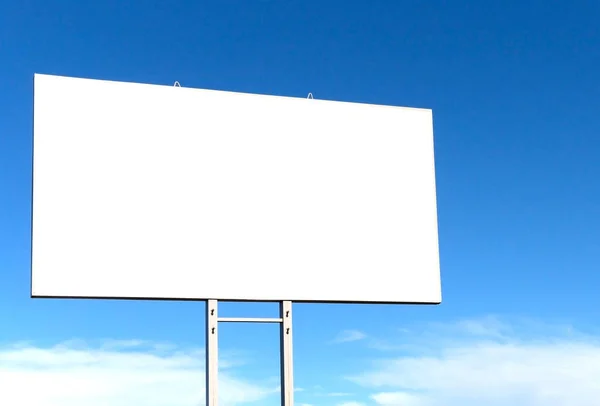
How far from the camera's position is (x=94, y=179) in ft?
25.1

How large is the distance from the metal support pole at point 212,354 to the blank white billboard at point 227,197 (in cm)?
14

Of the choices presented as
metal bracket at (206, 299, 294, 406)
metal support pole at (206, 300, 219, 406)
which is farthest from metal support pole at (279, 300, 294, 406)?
metal support pole at (206, 300, 219, 406)

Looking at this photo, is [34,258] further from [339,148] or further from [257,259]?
[339,148]

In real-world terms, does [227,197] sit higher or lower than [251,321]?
higher

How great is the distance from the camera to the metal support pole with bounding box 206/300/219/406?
7566 millimetres

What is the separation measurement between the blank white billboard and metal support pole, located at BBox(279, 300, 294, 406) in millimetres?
137

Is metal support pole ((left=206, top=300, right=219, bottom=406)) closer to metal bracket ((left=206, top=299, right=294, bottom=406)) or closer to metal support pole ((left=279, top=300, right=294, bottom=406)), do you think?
metal bracket ((left=206, top=299, right=294, bottom=406))

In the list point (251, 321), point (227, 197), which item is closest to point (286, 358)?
point (251, 321)

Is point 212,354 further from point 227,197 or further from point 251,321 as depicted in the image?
point 227,197

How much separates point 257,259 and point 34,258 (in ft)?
5.91

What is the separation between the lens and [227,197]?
26.2 feet

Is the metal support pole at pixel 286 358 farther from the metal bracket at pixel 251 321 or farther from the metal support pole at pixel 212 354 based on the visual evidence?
the metal support pole at pixel 212 354

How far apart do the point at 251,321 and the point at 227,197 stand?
1.05m

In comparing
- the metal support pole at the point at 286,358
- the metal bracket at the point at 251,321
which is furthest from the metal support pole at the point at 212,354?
the metal support pole at the point at 286,358
